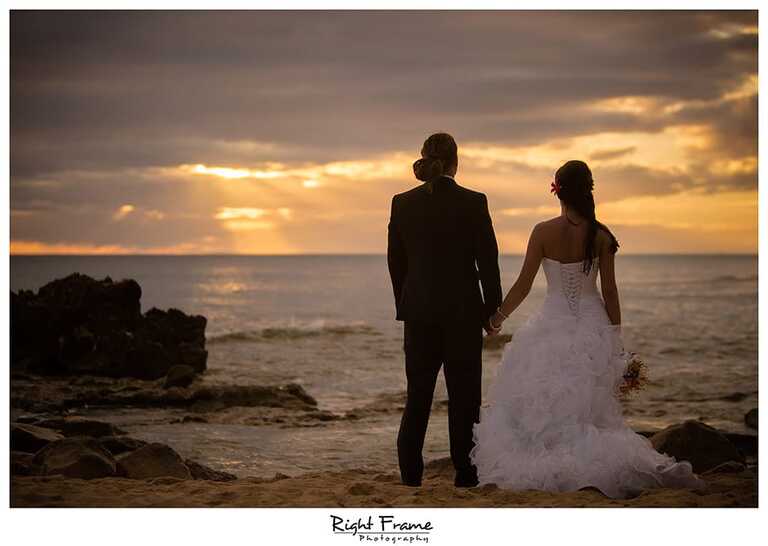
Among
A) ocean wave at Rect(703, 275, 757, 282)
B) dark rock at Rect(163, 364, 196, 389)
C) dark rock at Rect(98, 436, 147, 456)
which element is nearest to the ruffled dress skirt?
dark rock at Rect(98, 436, 147, 456)

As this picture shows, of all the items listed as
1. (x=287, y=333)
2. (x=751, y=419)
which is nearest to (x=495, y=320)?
(x=751, y=419)

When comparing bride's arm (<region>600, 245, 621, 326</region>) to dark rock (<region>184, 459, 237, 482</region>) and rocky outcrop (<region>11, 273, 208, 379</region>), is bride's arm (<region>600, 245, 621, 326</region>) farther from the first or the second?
rocky outcrop (<region>11, 273, 208, 379</region>)

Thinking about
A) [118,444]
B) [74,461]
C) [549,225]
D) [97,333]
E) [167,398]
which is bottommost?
[167,398]

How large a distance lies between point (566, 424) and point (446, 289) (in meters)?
1.09

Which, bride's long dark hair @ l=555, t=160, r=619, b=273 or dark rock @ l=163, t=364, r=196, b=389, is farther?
dark rock @ l=163, t=364, r=196, b=389

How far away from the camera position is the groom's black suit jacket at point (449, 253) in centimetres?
499

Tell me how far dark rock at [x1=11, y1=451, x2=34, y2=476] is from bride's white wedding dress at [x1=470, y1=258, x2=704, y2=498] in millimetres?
3214

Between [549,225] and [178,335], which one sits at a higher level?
[549,225]

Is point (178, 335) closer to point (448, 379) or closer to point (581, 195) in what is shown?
point (448, 379)

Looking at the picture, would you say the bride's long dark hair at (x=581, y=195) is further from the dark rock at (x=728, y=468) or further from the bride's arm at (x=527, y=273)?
the dark rock at (x=728, y=468)

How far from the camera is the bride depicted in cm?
496

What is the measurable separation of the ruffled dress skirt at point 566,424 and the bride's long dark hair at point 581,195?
1.38 feet

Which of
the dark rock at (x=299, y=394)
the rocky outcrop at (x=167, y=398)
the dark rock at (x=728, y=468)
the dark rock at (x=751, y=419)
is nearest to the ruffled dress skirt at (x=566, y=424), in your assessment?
the dark rock at (x=728, y=468)

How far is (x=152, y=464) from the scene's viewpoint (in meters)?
6.35
